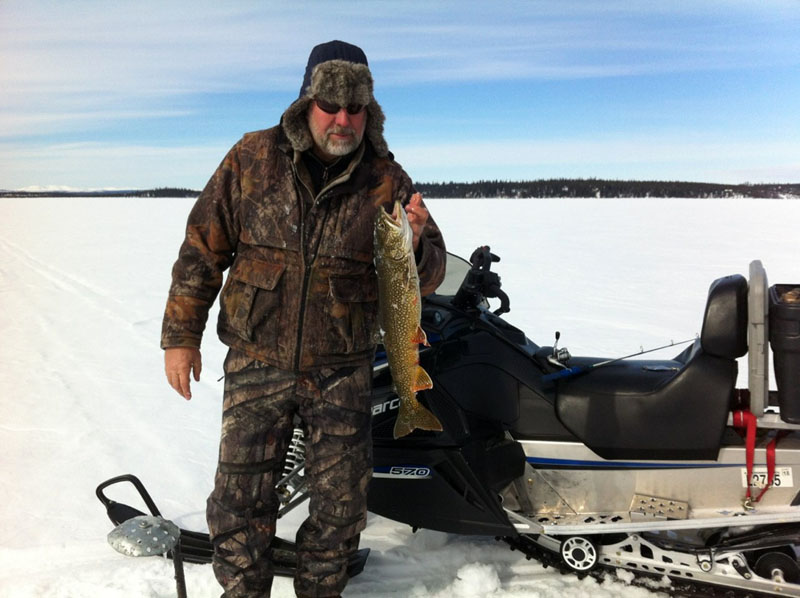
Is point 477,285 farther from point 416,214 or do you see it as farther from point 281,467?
point 281,467

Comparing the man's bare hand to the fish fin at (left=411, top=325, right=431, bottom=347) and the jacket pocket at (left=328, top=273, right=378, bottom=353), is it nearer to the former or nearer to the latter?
the jacket pocket at (left=328, top=273, right=378, bottom=353)

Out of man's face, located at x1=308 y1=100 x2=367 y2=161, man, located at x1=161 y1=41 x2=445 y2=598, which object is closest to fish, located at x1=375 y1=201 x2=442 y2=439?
man, located at x1=161 y1=41 x2=445 y2=598

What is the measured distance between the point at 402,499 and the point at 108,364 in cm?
408

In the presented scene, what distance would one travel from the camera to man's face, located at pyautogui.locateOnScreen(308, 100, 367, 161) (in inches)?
89.3

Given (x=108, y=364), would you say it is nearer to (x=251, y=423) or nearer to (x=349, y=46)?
(x=251, y=423)

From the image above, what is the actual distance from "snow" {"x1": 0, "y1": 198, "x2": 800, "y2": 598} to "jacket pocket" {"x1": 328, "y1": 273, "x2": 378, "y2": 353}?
114 centimetres

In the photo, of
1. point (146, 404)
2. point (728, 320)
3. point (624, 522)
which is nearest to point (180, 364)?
point (624, 522)

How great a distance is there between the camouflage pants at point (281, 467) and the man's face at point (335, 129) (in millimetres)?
773

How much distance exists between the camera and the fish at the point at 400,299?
6.38 feet

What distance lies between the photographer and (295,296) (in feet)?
7.55

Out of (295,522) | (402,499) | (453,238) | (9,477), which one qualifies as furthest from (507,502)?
(453,238)

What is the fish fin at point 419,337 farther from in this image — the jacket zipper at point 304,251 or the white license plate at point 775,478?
the white license plate at point 775,478

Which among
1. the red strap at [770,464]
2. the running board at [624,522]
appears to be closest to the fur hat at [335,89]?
the running board at [624,522]

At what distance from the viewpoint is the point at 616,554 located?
8.98 ft
